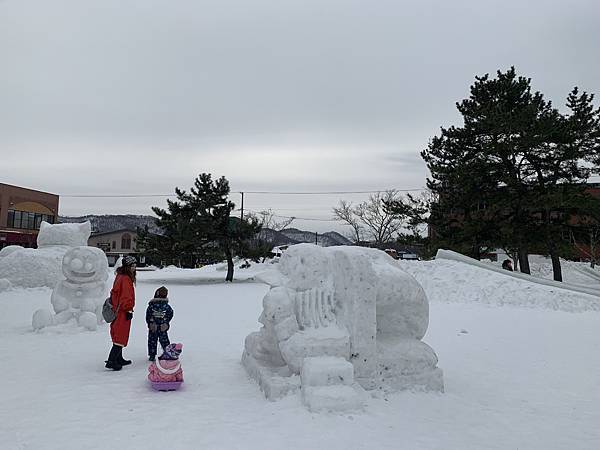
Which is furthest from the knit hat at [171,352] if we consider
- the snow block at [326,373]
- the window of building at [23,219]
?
the window of building at [23,219]

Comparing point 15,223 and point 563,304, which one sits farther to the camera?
point 15,223

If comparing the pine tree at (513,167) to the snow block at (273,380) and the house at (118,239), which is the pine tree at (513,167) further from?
the house at (118,239)

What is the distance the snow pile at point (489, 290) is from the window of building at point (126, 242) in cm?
4868

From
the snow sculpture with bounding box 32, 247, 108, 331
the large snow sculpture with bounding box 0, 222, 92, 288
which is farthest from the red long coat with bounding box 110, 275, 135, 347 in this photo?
the large snow sculpture with bounding box 0, 222, 92, 288

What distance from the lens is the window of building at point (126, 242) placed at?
5878 cm

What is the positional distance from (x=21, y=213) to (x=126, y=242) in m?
20.2

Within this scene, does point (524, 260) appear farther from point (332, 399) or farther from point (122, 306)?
point (122, 306)

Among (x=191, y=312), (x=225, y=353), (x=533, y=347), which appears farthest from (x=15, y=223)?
(x=533, y=347)

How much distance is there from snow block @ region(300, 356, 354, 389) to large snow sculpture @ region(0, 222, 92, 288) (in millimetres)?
13589

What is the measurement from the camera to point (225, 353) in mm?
7785

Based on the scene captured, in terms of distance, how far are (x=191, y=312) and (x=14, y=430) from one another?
8.59 m

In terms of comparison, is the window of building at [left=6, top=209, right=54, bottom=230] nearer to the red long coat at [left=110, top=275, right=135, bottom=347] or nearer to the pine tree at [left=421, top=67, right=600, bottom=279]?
the pine tree at [left=421, top=67, right=600, bottom=279]

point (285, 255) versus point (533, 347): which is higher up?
point (285, 255)

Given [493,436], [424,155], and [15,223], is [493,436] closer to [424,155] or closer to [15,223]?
[424,155]
